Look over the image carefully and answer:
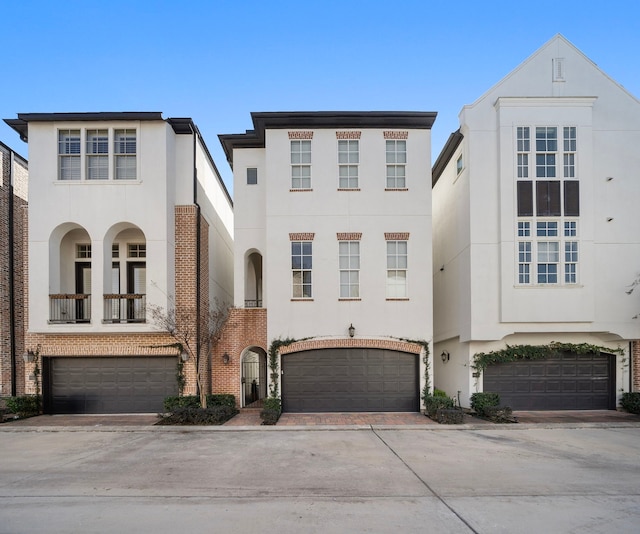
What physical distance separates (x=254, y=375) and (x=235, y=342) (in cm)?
442

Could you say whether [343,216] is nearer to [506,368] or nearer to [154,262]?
[154,262]

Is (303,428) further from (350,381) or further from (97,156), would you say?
(97,156)

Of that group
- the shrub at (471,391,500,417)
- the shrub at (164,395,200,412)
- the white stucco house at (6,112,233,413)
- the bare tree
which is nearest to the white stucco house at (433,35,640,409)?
the shrub at (471,391,500,417)

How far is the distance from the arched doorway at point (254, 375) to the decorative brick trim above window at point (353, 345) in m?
3.54

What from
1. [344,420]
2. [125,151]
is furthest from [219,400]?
[125,151]

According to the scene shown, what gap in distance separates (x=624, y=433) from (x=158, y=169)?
628 inches

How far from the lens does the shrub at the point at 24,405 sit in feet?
49.1

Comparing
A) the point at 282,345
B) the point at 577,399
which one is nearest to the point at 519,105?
the point at 577,399

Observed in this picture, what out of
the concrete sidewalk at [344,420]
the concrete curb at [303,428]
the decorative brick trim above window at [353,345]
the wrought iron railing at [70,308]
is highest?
the wrought iron railing at [70,308]

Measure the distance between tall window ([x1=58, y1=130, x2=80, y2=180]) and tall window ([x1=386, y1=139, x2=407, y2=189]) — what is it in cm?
1054

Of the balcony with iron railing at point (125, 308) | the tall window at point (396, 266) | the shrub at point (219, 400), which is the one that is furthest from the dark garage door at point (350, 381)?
the balcony with iron railing at point (125, 308)

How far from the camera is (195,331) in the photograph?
51.9 feet

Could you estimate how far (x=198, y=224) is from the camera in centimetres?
1631

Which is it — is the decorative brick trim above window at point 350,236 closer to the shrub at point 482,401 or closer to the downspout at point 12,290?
the shrub at point 482,401
